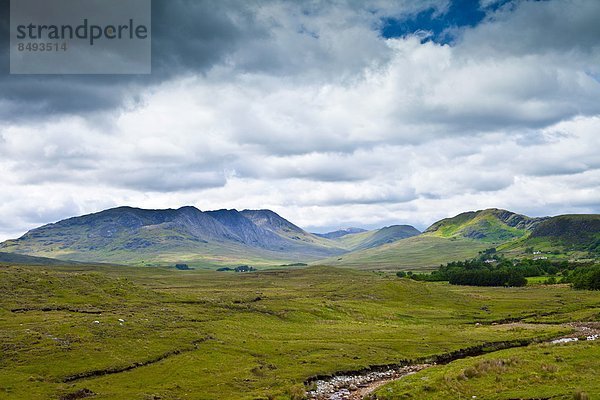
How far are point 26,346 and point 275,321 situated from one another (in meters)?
56.6

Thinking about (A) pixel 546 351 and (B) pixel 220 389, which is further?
(A) pixel 546 351

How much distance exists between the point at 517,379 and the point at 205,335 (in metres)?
55.4

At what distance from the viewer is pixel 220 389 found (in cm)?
5978

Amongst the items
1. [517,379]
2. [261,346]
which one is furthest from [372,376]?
[517,379]

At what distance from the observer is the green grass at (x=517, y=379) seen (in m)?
46.6

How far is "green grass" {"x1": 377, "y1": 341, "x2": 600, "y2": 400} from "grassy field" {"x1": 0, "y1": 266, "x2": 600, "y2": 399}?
14.1 metres

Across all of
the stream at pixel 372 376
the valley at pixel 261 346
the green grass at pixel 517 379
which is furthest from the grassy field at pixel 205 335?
the green grass at pixel 517 379

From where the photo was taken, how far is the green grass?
4662 centimetres

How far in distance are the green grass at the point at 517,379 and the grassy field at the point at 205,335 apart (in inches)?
554

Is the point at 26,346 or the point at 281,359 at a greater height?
the point at 26,346

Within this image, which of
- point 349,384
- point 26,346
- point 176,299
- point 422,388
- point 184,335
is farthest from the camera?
point 176,299

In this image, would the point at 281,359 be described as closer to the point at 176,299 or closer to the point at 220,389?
the point at 220,389

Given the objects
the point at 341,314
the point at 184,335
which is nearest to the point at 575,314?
the point at 341,314

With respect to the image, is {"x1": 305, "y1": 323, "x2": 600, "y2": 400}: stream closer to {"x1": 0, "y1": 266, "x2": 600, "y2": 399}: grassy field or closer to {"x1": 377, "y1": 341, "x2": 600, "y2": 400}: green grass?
{"x1": 0, "y1": 266, "x2": 600, "y2": 399}: grassy field
